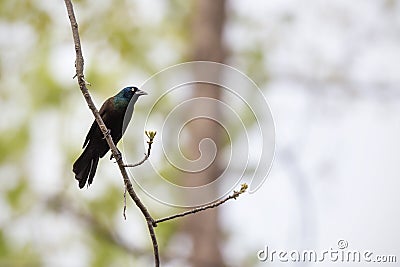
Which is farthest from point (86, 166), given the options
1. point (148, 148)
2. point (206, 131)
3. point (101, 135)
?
point (206, 131)

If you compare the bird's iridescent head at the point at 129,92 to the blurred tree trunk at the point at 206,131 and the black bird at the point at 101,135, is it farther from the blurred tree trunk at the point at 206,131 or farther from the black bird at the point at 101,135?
the blurred tree trunk at the point at 206,131

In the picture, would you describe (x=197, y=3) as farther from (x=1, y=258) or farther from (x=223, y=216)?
(x=1, y=258)

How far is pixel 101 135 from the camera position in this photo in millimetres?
2500

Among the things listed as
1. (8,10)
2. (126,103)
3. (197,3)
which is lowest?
(126,103)

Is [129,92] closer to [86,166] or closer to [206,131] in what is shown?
[86,166]

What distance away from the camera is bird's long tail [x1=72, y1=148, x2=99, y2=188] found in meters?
2.36

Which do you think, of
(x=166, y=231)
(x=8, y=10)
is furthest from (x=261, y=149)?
(x=166, y=231)

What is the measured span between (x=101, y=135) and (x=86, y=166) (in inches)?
4.4

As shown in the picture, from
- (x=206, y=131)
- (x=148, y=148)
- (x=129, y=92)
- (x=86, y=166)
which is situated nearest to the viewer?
(x=148, y=148)

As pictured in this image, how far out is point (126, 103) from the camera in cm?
262

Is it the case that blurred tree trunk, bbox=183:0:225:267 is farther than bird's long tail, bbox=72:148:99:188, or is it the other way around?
blurred tree trunk, bbox=183:0:225:267

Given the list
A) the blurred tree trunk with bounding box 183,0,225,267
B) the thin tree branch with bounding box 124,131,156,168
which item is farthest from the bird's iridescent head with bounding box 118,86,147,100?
the blurred tree trunk with bounding box 183,0,225,267

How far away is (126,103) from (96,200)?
6.44 m

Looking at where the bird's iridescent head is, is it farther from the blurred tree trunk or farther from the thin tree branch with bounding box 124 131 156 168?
the blurred tree trunk
